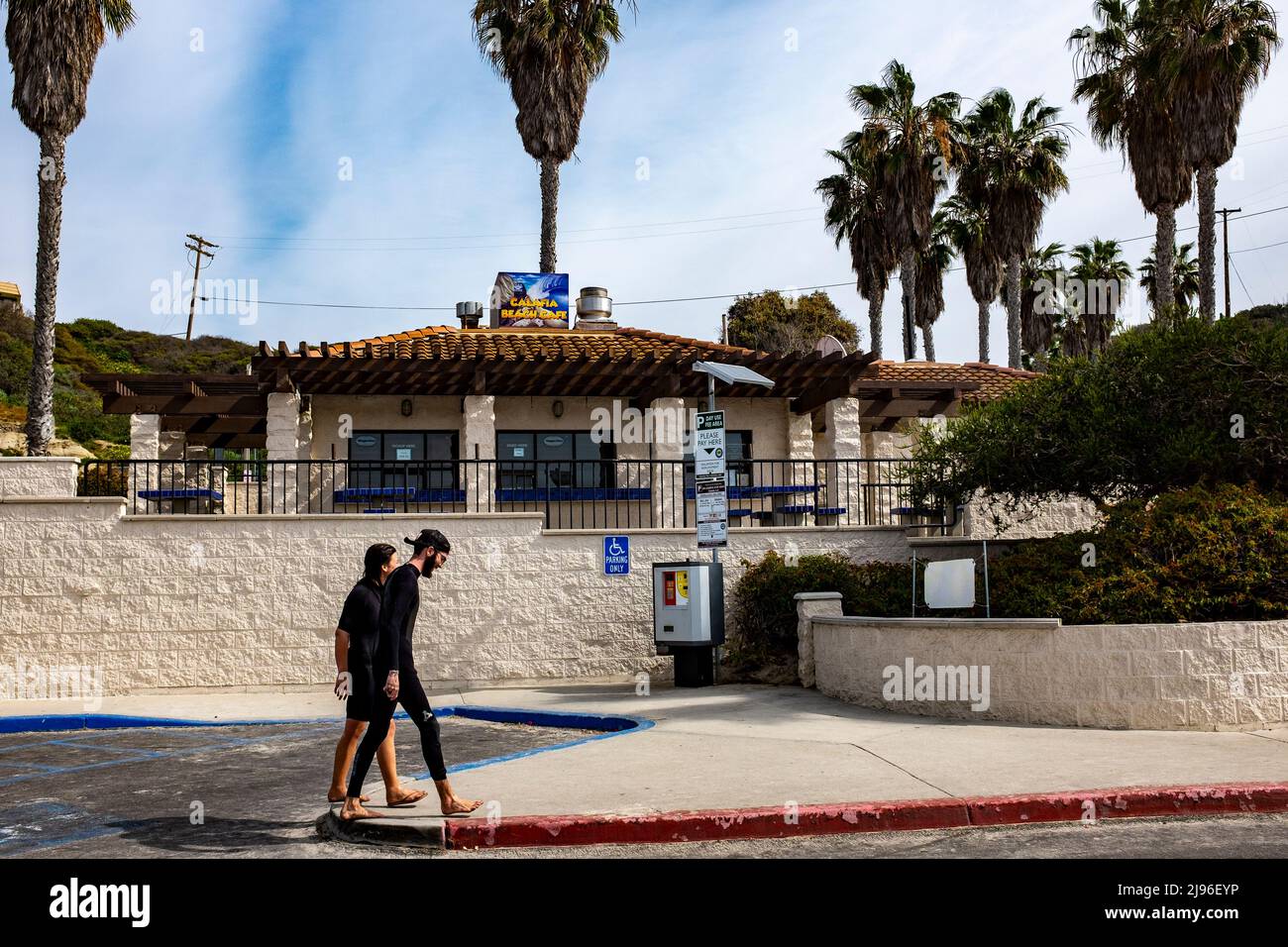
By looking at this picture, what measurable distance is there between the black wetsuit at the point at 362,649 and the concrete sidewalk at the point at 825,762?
2.35 feet

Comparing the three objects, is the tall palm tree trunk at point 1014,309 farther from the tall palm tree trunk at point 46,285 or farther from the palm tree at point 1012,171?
the tall palm tree trunk at point 46,285

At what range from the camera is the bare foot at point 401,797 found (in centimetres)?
696

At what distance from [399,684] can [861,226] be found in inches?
1349

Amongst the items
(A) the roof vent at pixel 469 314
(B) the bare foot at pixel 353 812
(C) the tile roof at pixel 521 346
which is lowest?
(B) the bare foot at pixel 353 812

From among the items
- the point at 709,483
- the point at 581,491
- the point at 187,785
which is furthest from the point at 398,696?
the point at 581,491

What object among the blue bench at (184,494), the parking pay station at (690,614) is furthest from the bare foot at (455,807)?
the blue bench at (184,494)

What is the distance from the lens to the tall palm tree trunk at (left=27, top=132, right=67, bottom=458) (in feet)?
66.2

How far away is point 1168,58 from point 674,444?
1386 cm

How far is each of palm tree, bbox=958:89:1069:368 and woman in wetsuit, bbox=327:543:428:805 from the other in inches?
1229

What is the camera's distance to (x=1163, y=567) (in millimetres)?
11016

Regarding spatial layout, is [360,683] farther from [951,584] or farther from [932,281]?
[932,281]

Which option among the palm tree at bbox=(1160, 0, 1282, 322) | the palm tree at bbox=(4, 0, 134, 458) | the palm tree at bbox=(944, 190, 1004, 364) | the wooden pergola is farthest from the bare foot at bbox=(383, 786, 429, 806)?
the palm tree at bbox=(944, 190, 1004, 364)

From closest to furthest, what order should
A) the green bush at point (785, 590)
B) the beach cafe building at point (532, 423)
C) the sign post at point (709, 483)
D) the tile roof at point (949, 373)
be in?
the sign post at point (709, 483) → the green bush at point (785, 590) → the beach cafe building at point (532, 423) → the tile roof at point (949, 373)
